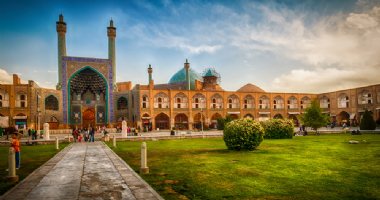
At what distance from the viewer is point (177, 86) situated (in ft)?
202

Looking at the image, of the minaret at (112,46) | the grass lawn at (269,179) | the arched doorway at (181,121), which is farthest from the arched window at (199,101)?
the grass lawn at (269,179)

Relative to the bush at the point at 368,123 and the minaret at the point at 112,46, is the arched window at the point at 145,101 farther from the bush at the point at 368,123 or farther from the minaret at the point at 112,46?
the bush at the point at 368,123

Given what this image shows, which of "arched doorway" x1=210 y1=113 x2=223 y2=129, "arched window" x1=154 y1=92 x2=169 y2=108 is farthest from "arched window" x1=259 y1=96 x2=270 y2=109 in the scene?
"arched window" x1=154 y1=92 x2=169 y2=108

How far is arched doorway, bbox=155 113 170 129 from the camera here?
48.5 meters

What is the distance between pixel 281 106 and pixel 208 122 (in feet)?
54.7

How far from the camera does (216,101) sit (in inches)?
2048

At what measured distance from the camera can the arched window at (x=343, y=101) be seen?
164ft

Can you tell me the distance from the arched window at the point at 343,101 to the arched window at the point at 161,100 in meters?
32.2

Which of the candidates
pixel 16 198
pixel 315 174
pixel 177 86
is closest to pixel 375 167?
pixel 315 174

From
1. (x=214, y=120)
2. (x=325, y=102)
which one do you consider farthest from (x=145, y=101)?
(x=325, y=102)

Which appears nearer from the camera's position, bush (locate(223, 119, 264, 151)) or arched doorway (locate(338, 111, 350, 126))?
bush (locate(223, 119, 264, 151))

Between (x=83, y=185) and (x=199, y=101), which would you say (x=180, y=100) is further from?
(x=83, y=185)

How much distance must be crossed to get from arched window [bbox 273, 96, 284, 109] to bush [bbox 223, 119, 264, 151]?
4307 centimetres

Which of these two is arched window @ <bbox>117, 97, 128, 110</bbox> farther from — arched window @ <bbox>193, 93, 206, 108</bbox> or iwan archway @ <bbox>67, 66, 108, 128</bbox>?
arched window @ <bbox>193, 93, 206, 108</bbox>
